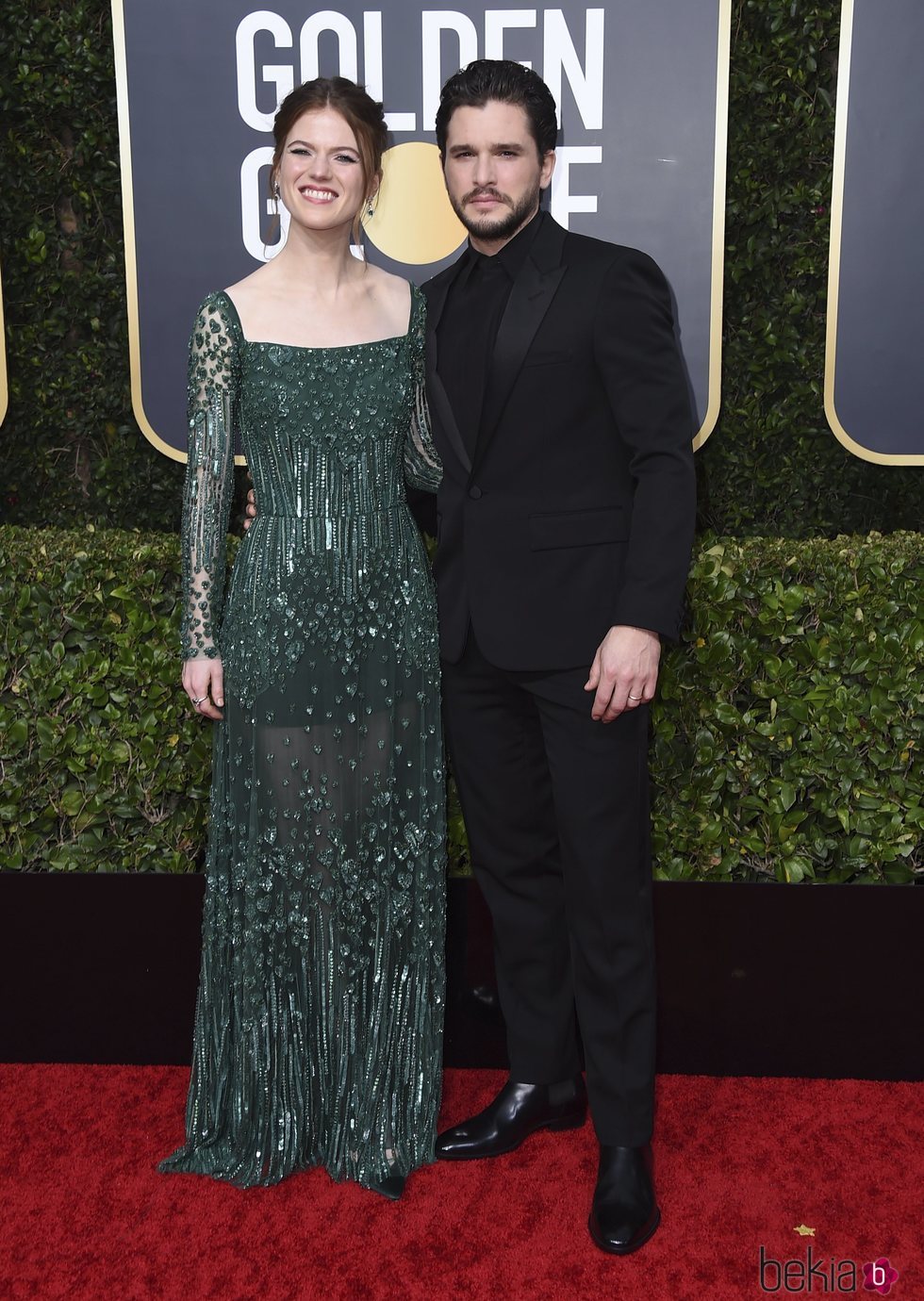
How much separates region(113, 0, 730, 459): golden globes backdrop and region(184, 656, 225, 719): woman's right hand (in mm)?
1341

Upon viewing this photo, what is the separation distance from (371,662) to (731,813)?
1065mm

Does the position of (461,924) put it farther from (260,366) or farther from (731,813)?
(260,366)

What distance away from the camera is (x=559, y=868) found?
240 cm

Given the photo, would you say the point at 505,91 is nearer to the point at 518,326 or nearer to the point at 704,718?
the point at 518,326

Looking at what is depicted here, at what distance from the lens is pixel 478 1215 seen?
2.20 m

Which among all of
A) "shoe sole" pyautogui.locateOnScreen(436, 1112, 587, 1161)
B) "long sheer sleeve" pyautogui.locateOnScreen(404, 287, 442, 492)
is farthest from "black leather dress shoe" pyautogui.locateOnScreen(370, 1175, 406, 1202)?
"long sheer sleeve" pyautogui.locateOnScreen(404, 287, 442, 492)

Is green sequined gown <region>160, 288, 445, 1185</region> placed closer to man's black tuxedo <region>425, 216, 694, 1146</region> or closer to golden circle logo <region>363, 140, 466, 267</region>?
man's black tuxedo <region>425, 216, 694, 1146</region>

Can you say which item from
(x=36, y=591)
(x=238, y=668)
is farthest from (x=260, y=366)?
(x=36, y=591)

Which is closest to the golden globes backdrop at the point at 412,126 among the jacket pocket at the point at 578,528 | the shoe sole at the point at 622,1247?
the jacket pocket at the point at 578,528

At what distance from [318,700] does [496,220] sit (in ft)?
3.19

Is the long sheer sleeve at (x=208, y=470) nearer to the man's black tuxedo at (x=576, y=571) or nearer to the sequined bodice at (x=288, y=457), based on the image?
the sequined bodice at (x=288, y=457)

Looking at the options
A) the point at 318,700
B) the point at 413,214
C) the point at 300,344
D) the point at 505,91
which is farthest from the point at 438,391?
the point at 413,214

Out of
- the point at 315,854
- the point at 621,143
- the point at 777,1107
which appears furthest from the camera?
the point at 621,143

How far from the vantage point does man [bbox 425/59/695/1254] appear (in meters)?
1.98
